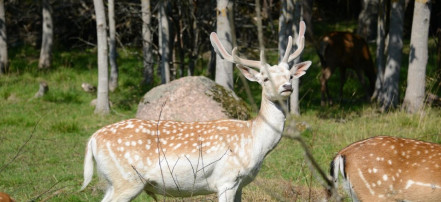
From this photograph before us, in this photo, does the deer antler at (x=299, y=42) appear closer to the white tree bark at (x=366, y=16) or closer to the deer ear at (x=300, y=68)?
the deer ear at (x=300, y=68)

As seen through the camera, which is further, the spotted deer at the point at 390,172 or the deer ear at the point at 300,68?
the deer ear at the point at 300,68

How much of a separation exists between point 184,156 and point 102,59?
6628 mm

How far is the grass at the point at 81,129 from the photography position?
22.4 feet

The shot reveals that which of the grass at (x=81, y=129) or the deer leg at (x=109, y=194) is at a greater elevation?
the deer leg at (x=109, y=194)

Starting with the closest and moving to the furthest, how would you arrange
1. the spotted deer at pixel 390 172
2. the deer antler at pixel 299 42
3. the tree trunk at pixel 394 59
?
the spotted deer at pixel 390 172
the deer antler at pixel 299 42
the tree trunk at pixel 394 59

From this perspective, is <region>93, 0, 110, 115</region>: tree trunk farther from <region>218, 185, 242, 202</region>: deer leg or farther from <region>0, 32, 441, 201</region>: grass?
<region>218, 185, 242, 202</region>: deer leg

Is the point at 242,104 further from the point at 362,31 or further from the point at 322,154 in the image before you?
the point at 362,31

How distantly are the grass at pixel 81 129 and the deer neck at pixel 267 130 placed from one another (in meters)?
0.32

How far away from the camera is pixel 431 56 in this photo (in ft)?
55.5

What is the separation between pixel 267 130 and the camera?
545cm

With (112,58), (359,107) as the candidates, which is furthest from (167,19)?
(359,107)

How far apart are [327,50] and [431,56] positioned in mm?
4428

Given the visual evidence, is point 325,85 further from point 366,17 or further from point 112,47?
point 366,17

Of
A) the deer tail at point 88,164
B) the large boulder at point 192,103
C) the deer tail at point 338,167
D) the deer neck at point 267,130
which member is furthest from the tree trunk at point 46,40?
the deer tail at point 338,167
